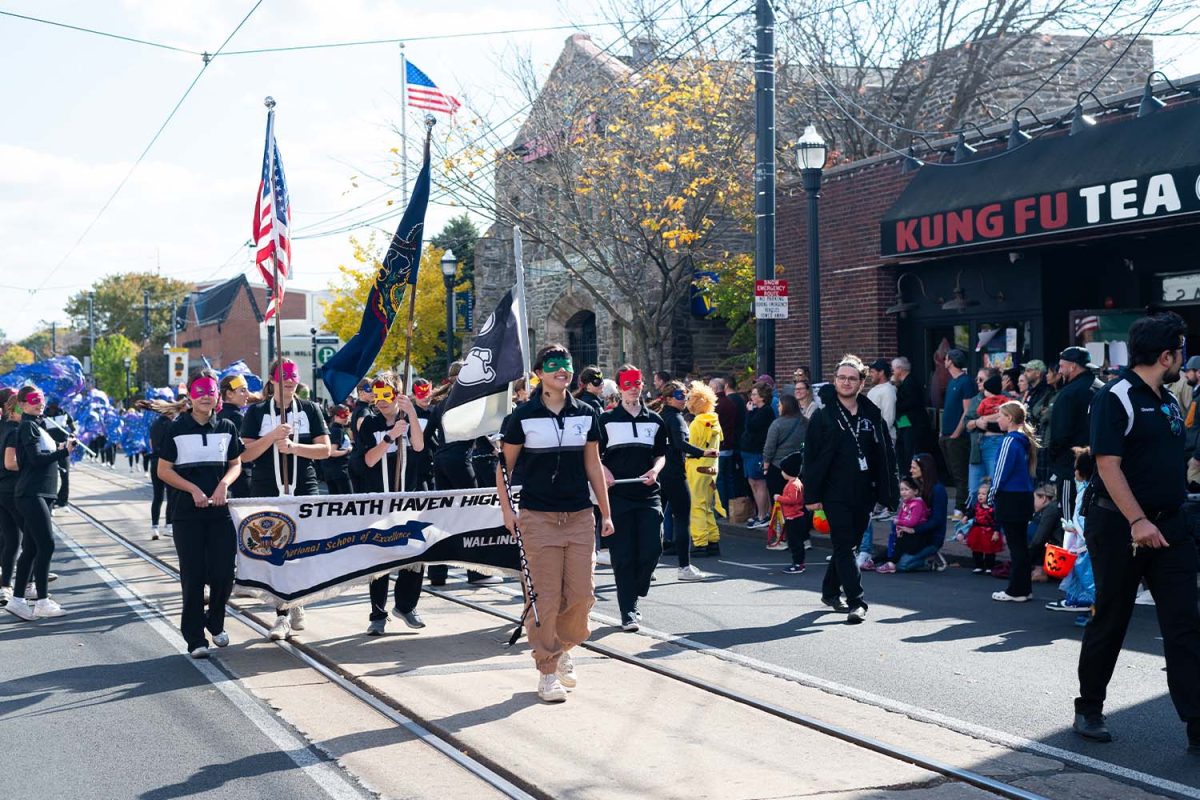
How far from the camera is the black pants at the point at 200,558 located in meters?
8.16

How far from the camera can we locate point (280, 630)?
28.9 ft

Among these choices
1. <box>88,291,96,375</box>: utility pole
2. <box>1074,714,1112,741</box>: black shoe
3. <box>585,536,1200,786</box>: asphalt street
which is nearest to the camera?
<box>1074,714,1112,741</box>: black shoe

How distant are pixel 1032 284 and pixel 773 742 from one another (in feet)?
38.8

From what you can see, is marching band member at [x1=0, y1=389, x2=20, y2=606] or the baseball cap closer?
the baseball cap

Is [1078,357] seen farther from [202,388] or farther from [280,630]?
[202,388]

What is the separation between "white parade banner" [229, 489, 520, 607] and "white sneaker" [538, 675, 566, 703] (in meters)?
1.82

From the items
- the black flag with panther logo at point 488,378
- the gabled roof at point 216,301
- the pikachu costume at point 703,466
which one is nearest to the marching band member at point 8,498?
the black flag with panther logo at point 488,378

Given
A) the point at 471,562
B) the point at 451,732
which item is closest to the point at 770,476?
the point at 471,562

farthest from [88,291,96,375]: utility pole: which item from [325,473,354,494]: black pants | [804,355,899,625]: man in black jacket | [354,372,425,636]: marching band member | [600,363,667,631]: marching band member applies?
[804,355,899,625]: man in black jacket

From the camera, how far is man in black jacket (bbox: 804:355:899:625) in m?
9.06

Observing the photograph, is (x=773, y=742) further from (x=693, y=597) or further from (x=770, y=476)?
(x=770, y=476)

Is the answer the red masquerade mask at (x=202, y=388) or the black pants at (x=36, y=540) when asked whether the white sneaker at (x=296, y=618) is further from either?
the black pants at (x=36, y=540)

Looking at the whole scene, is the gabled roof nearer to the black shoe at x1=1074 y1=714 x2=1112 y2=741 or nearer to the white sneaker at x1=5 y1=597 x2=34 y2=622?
the white sneaker at x1=5 y1=597 x2=34 y2=622

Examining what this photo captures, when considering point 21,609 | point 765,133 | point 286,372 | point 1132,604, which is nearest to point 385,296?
point 286,372
